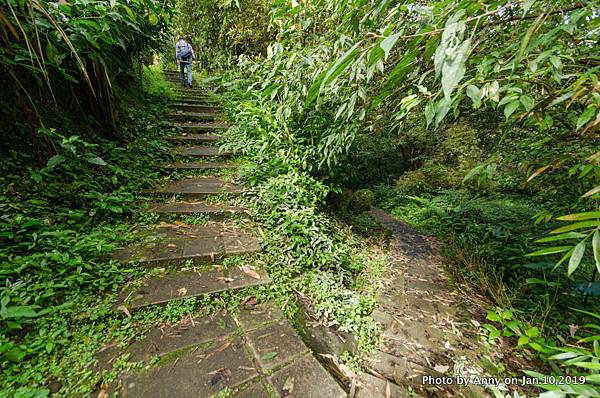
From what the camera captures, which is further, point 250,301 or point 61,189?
point 61,189

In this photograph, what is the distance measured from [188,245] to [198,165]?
1619 mm

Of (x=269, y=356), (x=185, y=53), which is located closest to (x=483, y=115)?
(x=269, y=356)

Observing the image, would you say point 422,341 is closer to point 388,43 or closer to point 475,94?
point 475,94

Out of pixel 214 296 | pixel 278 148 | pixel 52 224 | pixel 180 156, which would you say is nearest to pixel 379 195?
pixel 278 148

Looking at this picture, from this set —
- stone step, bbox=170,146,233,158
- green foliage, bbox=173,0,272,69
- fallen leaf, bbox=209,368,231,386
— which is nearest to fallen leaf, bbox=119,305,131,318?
fallen leaf, bbox=209,368,231,386

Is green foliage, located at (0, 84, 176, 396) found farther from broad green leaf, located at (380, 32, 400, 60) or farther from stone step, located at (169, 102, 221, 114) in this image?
stone step, located at (169, 102, 221, 114)

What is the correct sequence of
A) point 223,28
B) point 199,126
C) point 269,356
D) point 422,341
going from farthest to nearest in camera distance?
point 223,28
point 199,126
point 422,341
point 269,356

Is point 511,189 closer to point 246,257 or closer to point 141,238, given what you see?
point 246,257

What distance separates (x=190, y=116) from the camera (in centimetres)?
453

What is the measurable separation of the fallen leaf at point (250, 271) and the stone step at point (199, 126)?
3.14m

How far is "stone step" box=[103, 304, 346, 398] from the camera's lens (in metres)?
1.28

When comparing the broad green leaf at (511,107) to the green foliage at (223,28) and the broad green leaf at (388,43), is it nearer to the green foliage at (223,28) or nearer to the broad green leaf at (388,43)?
the broad green leaf at (388,43)

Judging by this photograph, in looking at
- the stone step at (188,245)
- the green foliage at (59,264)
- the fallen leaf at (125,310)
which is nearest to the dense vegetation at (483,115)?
the stone step at (188,245)

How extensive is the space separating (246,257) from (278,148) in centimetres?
163
